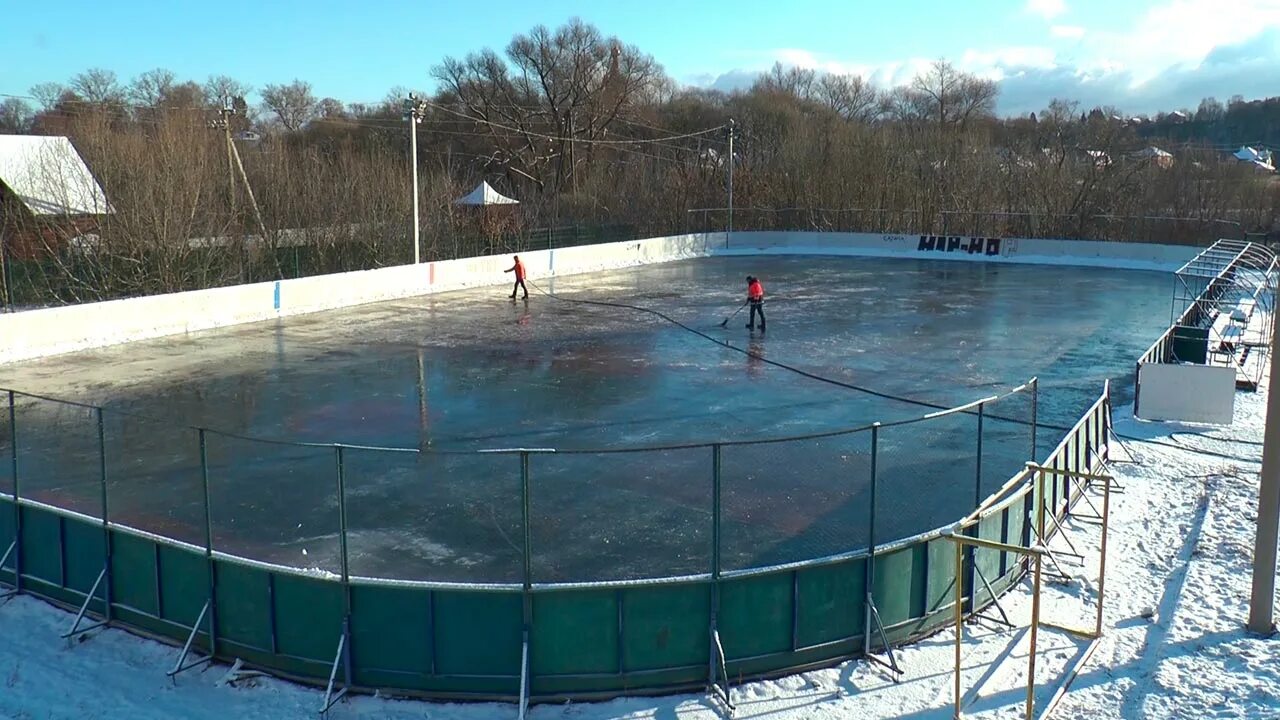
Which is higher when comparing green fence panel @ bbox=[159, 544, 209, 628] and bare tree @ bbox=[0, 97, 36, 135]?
bare tree @ bbox=[0, 97, 36, 135]

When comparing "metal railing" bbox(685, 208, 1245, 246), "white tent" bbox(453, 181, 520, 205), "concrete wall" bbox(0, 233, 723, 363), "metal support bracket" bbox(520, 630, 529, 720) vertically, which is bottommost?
"metal support bracket" bbox(520, 630, 529, 720)

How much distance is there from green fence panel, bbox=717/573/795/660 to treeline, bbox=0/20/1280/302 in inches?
1066

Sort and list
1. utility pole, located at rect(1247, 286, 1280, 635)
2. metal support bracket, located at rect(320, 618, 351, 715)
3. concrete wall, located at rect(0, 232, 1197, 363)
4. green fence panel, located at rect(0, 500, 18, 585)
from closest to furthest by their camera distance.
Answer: metal support bracket, located at rect(320, 618, 351, 715)
utility pole, located at rect(1247, 286, 1280, 635)
green fence panel, located at rect(0, 500, 18, 585)
concrete wall, located at rect(0, 232, 1197, 363)

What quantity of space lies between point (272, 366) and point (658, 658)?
15640 mm

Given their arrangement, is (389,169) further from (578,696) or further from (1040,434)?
(578,696)

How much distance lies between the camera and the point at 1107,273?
4459cm

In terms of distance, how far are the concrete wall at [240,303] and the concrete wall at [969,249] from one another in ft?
45.2

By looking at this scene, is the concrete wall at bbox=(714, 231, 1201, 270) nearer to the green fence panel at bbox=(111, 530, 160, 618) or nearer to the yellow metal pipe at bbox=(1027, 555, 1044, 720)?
the yellow metal pipe at bbox=(1027, 555, 1044, 720)

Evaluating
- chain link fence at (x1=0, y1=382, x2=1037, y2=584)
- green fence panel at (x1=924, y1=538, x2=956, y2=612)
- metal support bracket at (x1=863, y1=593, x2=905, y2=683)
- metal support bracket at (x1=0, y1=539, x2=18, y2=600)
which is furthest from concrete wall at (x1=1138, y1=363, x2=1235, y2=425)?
metal support bracket at (x1=0, y1=539, x2=18, y2=600)

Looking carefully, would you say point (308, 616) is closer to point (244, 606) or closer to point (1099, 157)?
point (244, 606)

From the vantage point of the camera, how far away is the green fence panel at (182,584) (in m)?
9.88

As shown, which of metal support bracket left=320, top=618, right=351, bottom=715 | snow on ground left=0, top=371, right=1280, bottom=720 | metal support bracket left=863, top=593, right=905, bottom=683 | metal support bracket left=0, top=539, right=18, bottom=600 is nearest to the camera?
snow on ground left=0, top=371, right=1280, bottom=720

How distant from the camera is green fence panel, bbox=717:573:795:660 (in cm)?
930

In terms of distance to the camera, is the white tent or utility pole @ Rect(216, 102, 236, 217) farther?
the white tent
